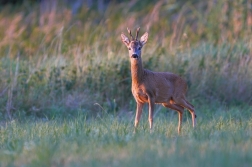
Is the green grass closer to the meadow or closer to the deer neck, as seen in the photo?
the meadow

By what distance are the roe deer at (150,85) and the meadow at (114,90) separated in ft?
1.20

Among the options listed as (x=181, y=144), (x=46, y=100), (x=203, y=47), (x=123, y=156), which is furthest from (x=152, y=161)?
(x=203, y=47)

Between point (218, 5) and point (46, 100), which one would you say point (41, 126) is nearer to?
point (46, 100)

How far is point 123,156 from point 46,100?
239 inches

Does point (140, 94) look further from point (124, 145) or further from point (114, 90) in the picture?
point (114, 90)

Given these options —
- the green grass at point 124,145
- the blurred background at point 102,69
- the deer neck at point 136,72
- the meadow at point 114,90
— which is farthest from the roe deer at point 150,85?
the blurred background at point 102,69

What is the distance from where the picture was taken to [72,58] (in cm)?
1438

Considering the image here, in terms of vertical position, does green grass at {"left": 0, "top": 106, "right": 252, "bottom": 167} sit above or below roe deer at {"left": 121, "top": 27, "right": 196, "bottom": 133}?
below

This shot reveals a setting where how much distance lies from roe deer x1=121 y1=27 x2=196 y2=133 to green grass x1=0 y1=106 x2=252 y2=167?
0.60 metres

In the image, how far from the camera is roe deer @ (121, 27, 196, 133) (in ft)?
34.2

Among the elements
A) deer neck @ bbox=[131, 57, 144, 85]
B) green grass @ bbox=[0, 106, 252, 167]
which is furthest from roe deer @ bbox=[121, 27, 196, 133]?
green grass @ bbox=[0, 106, 252, 167]

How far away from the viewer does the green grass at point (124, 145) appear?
6.78 m

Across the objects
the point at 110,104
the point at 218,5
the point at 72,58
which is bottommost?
the point at 110,104

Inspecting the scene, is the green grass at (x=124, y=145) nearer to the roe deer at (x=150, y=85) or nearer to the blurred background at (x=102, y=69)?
the roe deer at (x=150, y=85)
